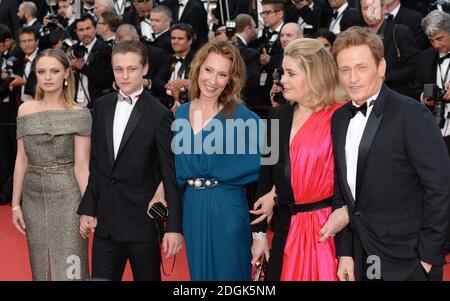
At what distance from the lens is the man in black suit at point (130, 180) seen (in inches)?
154

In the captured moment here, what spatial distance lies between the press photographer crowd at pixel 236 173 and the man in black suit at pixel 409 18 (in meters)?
3.33

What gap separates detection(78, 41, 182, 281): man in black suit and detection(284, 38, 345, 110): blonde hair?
0.78 metres

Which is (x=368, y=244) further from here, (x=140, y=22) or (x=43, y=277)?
(x=140, y=22)

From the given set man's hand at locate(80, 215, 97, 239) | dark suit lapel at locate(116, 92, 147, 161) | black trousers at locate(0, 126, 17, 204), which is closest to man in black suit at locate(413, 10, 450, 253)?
dark suit lapel at locate(116, 92, 147, 161)

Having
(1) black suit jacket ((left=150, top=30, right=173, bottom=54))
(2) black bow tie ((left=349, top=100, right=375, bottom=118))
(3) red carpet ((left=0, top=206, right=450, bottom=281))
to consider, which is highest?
(1) black suit jacket ((left=150, top=30, right=173, bottom=54))

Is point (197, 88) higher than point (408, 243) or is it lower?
higher

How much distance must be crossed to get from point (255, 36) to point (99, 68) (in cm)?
165

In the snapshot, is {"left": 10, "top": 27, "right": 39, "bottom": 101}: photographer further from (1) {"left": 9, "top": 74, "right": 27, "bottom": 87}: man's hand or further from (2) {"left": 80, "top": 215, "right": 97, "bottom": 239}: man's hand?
(2) {"left": 80, "top": 215, "right": 97, "bottom": 239}: man's hand

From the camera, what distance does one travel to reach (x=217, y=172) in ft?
12.7

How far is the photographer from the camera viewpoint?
27.1 feet

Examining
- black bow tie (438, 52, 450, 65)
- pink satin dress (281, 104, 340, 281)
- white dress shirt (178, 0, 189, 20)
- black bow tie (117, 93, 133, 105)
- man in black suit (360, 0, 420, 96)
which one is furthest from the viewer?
white dress shirt (178, 0, 189, 20)

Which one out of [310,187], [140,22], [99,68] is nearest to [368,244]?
[310,187]

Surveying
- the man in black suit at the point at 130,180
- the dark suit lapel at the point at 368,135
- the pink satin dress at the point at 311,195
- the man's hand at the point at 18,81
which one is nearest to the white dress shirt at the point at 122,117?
the man in black suit at the point at 130,180

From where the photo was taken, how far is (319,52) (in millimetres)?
3537
